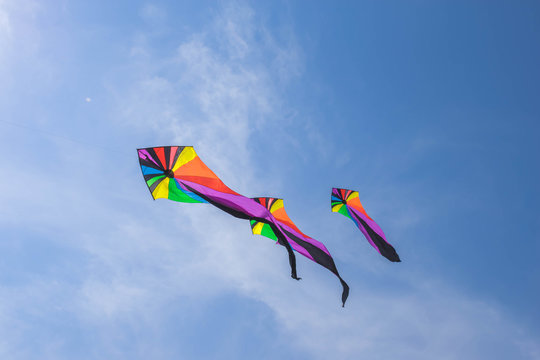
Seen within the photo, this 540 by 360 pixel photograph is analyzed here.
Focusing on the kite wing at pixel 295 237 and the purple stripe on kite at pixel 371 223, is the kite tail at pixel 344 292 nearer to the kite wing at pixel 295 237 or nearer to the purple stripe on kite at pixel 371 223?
the kite wing at pixel 295 237

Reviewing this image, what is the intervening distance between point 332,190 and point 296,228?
2.63 meters

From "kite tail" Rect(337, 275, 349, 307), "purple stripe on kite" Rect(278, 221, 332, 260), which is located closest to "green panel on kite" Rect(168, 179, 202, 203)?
"purple stripe on kite" Rect(278, 221, 332, 260)

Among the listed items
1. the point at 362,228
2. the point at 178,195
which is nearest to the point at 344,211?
the point at 362,228

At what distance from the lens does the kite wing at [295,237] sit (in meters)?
8.56

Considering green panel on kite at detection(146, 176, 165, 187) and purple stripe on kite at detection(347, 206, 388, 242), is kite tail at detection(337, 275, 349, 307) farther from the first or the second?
green panel on kite at detection(146, 176, 165, 187)

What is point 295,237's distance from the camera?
9.12 meters

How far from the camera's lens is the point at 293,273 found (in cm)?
753

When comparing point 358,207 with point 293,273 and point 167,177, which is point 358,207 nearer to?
point 293,273

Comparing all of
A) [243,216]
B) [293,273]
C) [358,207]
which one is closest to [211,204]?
[243,216]

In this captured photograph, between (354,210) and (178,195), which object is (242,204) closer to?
(178,195)

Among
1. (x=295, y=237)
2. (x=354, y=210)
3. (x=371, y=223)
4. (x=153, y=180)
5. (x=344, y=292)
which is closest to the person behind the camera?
(x=344, y=292)

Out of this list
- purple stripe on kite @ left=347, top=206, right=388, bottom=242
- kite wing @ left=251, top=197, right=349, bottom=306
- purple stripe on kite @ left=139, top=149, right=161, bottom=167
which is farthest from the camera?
purple stripe on kite @ left=347, top=206, right=388, bottom=242

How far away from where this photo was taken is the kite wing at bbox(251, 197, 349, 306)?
856 centimetres

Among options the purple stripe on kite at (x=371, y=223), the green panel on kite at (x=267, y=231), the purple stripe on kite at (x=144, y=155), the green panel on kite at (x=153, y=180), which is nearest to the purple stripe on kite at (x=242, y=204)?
the green panel on kite at (x=153, y=180)
